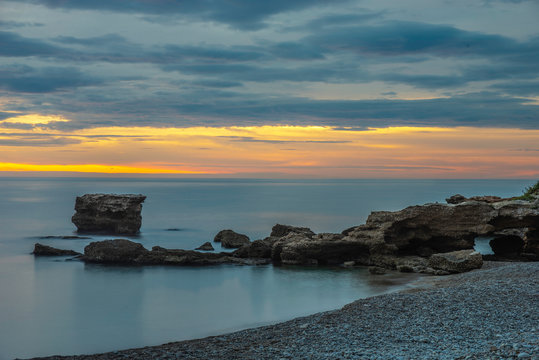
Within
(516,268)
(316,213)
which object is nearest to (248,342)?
(516,268)

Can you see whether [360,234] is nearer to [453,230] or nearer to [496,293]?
[453,230]

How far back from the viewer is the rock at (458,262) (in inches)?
850

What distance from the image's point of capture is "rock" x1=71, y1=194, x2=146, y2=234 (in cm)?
4044

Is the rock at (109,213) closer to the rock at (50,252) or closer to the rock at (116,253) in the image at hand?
the rock at (50,252)

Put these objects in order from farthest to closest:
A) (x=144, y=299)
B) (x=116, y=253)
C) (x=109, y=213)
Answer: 1. (x=109, y=213)
2. (x=116, y=253)
3. (x=144, y=299)

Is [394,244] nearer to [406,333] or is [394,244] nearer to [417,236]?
[417,236]

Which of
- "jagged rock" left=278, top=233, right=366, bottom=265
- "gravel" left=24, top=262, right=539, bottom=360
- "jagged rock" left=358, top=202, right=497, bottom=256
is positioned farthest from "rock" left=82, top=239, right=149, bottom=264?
"gravel" left=24, top=262, right=539, bottom=360

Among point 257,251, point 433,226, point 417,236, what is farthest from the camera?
point 257,251

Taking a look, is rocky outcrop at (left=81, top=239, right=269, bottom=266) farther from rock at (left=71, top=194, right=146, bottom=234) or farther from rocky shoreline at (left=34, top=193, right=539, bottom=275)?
rock at (left=71, top=194, right=146, bottom=234)

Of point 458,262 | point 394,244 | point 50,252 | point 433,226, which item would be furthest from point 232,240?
point 458,262

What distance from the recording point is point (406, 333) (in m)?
11.3

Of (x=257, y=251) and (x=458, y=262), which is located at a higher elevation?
(x=458, y=262)

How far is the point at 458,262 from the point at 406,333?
1147 centimetres

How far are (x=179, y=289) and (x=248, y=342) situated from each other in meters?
11.1
